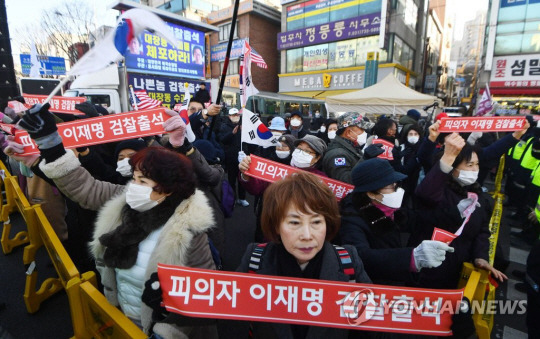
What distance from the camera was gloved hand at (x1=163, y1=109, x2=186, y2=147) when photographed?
242 centimetres

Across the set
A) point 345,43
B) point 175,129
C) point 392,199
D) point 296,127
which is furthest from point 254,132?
point 345,43

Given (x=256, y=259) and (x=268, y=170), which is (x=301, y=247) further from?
(x=268, y=170)

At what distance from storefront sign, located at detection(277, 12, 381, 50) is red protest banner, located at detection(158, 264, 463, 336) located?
23.1m

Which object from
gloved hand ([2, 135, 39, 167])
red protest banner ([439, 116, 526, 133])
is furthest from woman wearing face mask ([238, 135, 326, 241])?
gloved hand ([2, 135, 39, 167])

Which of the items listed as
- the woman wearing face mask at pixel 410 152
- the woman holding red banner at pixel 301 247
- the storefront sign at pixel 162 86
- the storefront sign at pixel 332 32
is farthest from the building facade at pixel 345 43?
the woman holding red banner at pixel 301 247

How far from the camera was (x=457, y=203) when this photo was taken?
2328 mm

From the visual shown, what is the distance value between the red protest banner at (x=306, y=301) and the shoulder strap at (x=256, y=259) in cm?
12

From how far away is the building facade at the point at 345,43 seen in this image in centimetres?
2080

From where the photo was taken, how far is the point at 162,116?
8.13ft

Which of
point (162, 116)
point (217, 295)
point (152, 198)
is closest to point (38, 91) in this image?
point (162, 116)

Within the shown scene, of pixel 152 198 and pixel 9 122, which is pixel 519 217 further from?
pixel 9 122

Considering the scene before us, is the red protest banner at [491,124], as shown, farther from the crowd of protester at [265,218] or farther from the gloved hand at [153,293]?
the gloved hand at [153,293]

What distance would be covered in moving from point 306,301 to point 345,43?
24.9 metres

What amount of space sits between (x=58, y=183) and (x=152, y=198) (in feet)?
2.60
